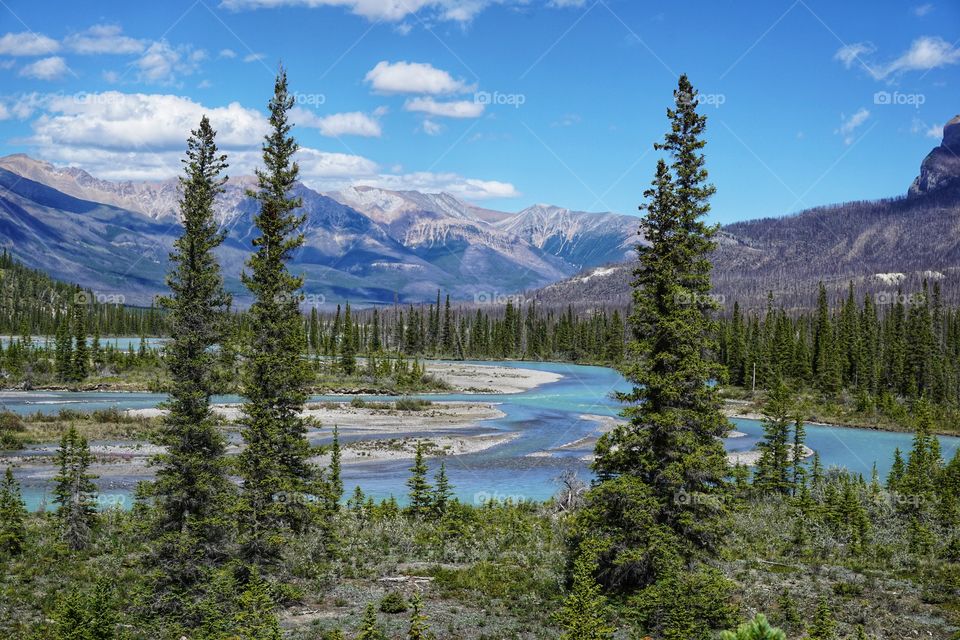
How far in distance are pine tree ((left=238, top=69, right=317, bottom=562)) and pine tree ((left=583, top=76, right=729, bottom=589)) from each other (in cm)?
916

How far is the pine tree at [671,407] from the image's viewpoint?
63.6 feet

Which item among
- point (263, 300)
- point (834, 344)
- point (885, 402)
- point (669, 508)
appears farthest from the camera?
point (834, 344)

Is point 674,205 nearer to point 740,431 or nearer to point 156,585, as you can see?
point 156,585

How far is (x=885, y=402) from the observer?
80.4m

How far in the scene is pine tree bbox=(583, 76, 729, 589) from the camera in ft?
63.6

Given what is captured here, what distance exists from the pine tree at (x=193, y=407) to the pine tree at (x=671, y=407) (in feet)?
35.3

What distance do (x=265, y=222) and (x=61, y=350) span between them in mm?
94543

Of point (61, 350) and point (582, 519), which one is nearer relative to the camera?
point (582, 519)

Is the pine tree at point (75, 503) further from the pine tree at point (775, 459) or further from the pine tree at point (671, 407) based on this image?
the pine tree at point (775, 459)

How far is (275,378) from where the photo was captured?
22.4 meters

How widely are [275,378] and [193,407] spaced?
8.23 feet

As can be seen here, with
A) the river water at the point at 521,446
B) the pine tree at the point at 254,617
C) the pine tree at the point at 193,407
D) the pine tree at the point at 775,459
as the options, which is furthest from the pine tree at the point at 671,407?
the pine tree at the point at 775,459

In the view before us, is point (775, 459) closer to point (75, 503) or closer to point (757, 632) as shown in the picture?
point (75, 503)

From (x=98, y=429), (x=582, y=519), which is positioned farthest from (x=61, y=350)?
(x=582, y=519)
